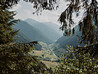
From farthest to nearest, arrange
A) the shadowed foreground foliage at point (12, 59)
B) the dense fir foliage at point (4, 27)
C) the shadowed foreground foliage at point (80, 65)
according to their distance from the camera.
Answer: the dense fir foliage at point (4, 27), the shadowed foreground foliage at point (80, 65), the shadowed foreground foliage at point (12, 59)

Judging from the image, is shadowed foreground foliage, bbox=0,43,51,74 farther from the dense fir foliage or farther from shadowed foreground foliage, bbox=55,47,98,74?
the dense fir foliage

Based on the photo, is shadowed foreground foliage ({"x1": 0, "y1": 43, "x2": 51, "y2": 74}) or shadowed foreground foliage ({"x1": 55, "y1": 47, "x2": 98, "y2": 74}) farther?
shadowed foreground foliage ({"x1": 55, "y1": 47, "x2": 98, "y2": 74})

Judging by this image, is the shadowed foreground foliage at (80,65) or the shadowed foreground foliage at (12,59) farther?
the shadowed foreground foliage at (80,65)

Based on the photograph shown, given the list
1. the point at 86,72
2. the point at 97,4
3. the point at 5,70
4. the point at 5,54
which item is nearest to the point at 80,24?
the point at 97,4

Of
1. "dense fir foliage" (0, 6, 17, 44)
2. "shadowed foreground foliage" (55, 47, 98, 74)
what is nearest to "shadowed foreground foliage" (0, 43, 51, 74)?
"shadowed foreground foliage" (55, 47, 98, 74)

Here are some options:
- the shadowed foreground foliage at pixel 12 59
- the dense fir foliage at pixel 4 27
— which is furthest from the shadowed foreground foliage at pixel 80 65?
the dense fir foliage at pixel 4 27

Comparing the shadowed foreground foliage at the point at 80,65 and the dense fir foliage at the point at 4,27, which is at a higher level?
the dense fir foliage at the point at 4,27

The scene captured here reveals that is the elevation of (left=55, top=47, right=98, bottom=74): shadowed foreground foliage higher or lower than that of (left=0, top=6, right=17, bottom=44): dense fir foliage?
lower

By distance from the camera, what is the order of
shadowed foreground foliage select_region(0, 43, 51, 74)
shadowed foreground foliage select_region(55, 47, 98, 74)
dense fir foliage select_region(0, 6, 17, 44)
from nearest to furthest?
1. shadowed foreground foliage select_region(0, 43, 51, 74)
2. shadowed foreground foliage select_region(55, 47, 98, 74)
3. dense fir foliage select_region(0, 6, 17, 44)

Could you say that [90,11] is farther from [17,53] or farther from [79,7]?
[17,53]

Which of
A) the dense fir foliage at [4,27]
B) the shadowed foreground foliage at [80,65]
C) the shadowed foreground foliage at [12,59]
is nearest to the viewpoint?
the shadowed foreground foliage at [12,59]

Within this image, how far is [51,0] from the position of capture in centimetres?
369

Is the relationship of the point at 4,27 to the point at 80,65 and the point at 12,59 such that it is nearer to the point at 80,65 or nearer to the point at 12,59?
the point at 12,59

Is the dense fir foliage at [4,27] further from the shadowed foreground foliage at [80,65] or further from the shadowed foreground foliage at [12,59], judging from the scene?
the shadowed foreground foliage at [80,65]
